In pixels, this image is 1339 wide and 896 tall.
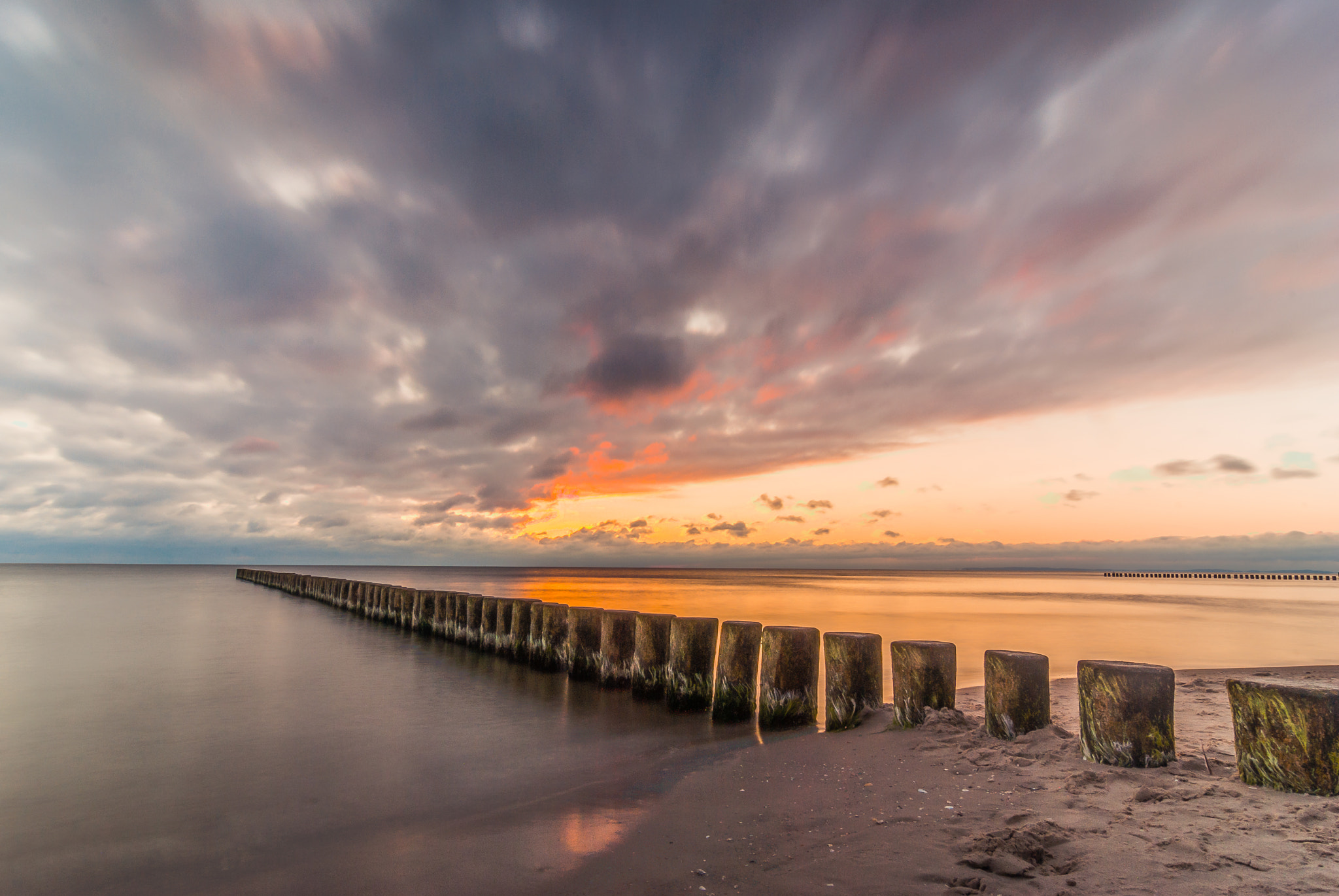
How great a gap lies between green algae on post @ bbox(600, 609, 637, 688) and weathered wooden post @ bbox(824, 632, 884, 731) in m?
3.06

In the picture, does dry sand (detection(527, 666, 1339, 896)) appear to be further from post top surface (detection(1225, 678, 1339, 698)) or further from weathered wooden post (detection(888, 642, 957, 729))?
post top surface (detection(1225, 678, 1339, 698))

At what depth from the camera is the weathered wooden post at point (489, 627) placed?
461 inches

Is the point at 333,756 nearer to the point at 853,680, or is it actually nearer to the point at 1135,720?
the point at 853,680

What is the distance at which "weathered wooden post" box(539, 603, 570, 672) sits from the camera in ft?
31.9

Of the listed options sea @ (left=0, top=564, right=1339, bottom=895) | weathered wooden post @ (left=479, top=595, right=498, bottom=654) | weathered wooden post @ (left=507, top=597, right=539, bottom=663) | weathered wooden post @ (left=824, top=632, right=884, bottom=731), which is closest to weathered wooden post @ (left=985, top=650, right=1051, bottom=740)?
weathered wooden post @ (left=824, top=632, right=884, bottom=731)

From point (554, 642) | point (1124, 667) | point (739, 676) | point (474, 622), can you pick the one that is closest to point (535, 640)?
point (554, 642)

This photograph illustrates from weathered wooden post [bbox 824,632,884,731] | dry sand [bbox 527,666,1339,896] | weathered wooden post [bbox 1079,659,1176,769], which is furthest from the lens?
weathered wooden post [bbox 824,632,884,731]

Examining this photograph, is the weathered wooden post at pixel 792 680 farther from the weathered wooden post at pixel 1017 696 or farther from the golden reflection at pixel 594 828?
the golden reflection at pixel 594 828

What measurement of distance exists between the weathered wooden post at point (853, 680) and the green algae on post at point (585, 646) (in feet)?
13.0

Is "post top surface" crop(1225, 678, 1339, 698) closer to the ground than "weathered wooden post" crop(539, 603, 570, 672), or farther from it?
farther from it

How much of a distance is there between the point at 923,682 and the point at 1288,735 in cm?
213

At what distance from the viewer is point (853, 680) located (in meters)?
5.57

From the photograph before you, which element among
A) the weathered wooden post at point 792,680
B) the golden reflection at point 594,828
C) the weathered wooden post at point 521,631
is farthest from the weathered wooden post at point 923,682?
the weathered wooden post at point 521,631

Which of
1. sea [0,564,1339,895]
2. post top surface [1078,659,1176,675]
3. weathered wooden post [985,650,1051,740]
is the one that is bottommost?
sea [0,564,1339,895]
